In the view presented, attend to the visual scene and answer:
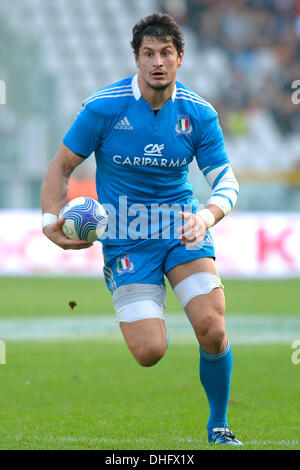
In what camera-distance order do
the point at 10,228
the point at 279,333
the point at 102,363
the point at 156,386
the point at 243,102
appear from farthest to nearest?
the point at 243,102, the point at 10,228, the point at 279,333, the point at 102,363, the point at 156,386

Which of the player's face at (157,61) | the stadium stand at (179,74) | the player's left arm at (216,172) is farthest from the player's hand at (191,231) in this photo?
the stadium stand at (179,74)

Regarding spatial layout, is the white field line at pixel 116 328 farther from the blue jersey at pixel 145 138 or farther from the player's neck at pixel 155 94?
the player's neck at pixel 155 94

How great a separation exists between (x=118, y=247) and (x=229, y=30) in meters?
19.8

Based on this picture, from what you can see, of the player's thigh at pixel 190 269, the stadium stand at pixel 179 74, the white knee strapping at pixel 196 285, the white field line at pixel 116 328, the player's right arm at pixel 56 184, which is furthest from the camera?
the stadium stand at pixel 179 74

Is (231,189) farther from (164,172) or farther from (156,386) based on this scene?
(156,386)

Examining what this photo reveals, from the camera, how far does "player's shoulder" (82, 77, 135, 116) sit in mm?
5129

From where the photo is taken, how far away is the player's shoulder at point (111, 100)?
513cm

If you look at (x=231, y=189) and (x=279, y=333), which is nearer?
(x=231, y=189)

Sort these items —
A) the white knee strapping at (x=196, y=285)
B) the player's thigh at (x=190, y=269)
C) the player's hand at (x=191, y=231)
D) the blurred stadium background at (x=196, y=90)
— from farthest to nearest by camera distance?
the blurred stadium background at (x=196, y=90) → the player's thigh at (x=190, y=269) → the white knee strapping at (x=196, y=285) → the player's hand at (x=191, y=231)

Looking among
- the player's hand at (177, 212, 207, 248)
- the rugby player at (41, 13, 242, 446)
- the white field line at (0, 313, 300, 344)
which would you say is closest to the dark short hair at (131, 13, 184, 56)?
the rugby player at (41, 13, 242, 446)

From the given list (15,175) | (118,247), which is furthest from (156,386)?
(15,175)

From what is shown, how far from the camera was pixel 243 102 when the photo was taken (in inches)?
897

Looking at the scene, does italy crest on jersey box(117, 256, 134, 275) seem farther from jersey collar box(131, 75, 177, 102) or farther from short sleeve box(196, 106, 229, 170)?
jersey collar box(131, 75, 177, 102)

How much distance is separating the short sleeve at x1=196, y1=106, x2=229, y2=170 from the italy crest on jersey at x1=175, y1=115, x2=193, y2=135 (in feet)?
0.24
